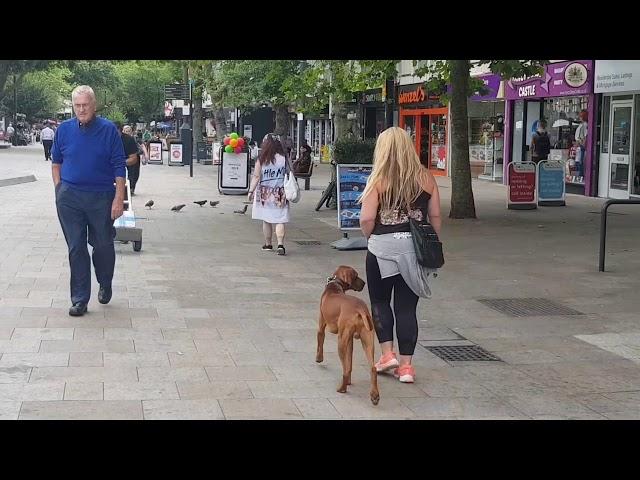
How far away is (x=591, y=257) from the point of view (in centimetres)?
Result: 1169

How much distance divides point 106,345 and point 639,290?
558 centimetres

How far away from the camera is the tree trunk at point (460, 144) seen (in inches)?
617

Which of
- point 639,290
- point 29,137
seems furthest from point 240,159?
point 29,137

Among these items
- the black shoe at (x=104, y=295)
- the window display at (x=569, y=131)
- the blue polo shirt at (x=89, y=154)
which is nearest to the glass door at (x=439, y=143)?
the window display at (x=569, y=131)

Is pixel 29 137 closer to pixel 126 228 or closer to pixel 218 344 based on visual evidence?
pixel 126 228

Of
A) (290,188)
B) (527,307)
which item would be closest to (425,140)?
(290,188)

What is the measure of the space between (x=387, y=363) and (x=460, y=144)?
10.3 meters

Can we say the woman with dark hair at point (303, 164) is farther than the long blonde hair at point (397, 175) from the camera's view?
Yes

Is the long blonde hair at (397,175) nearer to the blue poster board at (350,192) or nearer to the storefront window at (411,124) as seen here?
the blue poster board at (350,192)

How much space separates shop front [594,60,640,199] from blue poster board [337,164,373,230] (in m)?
8.49

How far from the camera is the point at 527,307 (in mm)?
8625

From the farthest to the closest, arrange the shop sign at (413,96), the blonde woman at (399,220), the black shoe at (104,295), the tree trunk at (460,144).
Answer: the shop sign at (413,96) < the tree trunk at (460,144) < the black shoe at (104,295) < the blonde woman at (399,220)

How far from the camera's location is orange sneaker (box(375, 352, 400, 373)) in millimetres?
6090

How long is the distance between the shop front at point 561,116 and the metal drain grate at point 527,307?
13.5 m
